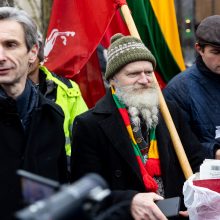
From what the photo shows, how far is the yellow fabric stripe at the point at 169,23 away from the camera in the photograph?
5371 millimetres

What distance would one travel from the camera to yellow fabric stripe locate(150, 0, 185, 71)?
211 inches

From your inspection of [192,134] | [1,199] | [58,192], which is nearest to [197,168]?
[192,134]

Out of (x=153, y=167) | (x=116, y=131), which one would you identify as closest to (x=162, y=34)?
(x=116, y=131)

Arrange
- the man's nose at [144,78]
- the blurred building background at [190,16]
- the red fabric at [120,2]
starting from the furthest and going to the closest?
the blurred building background at [190,16]
the red fabric at [120,2]
the man's nose at [144,78]

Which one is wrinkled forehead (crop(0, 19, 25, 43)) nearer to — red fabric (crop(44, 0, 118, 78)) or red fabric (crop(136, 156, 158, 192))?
red fabric (crop(136, 156, 158, 192))

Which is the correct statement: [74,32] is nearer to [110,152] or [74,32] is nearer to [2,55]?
[110,152]

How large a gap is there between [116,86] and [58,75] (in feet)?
4.14

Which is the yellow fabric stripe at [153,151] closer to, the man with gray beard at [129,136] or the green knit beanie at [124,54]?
the man with gray beard at [129,136]

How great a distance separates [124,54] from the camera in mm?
3586

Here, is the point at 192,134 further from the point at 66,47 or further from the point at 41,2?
the point at 41,2

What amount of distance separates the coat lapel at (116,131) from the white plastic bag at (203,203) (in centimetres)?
37

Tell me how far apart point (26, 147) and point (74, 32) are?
7.97 ft

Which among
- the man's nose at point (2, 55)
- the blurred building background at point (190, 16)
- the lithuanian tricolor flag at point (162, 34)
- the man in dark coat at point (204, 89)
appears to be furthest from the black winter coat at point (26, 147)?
the blurred building background at point (190, 16)

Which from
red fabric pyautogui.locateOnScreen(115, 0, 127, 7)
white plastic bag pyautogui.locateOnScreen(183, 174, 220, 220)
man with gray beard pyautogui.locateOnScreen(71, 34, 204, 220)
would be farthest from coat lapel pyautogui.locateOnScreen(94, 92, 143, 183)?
red fabric pyautogui.locateOnScreen(115, 0, 127, 7)
